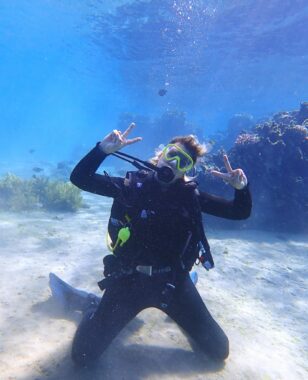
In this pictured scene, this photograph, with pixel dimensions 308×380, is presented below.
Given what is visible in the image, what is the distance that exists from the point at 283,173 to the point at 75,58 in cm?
4247

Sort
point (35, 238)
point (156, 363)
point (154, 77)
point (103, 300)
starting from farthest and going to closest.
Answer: point (154, 77) < point (35, 238) < point (103, 300) < point (156, 363)

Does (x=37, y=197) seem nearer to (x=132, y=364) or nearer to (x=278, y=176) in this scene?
(x=278, y=176)

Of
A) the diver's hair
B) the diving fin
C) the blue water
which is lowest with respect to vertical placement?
the diving fin

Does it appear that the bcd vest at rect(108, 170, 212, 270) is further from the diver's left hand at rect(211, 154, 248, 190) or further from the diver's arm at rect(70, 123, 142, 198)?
the diver's left hand at rect(211, 154, 248, 190)

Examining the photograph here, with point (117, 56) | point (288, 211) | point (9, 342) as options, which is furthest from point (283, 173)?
point (117, 56)

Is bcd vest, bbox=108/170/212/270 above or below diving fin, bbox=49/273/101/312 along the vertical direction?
above

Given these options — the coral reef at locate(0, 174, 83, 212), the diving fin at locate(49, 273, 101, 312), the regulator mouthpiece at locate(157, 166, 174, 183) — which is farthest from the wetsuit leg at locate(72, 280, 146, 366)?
the coral reef at locate(0, 174, 83, 212)

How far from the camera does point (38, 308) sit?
4.96m

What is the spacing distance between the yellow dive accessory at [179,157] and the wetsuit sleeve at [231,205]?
58cm

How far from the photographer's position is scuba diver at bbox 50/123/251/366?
3975 millimetres

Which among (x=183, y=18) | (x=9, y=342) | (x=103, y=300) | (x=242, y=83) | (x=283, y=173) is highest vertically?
(x=242, y=83)

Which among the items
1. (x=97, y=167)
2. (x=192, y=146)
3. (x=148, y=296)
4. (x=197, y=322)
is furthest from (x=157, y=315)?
(x=192, y=146)

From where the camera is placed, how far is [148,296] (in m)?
4.14

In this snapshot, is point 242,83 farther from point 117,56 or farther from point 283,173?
point 283,173
